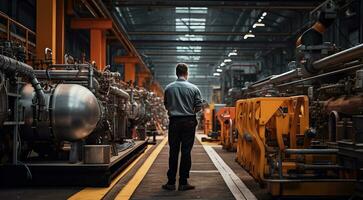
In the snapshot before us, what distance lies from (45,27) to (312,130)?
21.3 feet

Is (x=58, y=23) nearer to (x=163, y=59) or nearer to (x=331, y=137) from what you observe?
(x=331, y=137)

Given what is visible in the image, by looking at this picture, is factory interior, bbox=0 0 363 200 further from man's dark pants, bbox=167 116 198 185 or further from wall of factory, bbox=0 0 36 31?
wall of factory, bbox=0 0 36 31

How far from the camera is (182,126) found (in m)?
6.76

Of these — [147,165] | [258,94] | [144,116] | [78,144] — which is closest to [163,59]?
[144,116]

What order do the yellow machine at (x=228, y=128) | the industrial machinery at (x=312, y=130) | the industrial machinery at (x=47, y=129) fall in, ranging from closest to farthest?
1. the industrial machinery at (x=312, y=130)
2. the industrial machinery at (x=47, y=129)
3. the yellow machine at (x=228, y=128)

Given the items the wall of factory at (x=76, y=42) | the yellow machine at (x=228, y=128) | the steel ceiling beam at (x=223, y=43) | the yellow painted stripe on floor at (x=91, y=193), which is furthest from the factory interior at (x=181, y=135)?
the steel ceiling beam at (x=223, y=43)

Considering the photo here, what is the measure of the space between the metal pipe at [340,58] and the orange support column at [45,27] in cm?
577

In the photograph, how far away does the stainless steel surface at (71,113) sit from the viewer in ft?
23.0

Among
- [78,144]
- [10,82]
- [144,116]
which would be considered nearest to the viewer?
[10,82]

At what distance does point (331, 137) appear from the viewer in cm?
629

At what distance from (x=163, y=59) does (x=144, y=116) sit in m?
22.7

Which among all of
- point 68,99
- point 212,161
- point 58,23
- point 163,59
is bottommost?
point 212,161

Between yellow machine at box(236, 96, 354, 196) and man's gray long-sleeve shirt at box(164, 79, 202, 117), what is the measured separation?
35.0 inches

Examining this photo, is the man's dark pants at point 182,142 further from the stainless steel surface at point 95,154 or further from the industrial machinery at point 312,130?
the stainless steel surface at point 95,154
